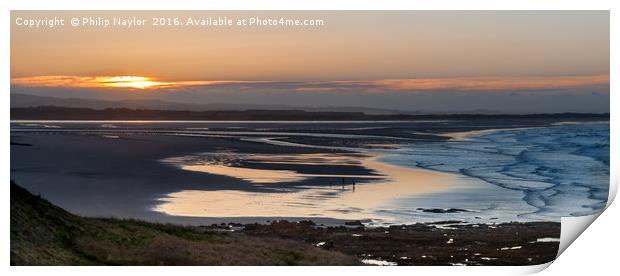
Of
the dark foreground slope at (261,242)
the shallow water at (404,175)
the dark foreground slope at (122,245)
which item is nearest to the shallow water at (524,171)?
the shallow water at (404,175)

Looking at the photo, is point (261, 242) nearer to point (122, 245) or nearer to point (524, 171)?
point (122, 245)

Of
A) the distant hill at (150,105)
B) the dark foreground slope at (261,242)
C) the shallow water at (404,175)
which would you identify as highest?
the distant hill at (150,105)

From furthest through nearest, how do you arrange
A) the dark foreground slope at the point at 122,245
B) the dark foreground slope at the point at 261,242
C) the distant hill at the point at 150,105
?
the distant hill at the point at 150,105 → the dark foreground slope at the point at 261,242 → the dark foreground slope at the point at 122,245

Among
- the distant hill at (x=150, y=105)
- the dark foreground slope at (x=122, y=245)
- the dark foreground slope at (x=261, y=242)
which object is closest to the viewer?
the dark foreground slope at (x=122, y=245)

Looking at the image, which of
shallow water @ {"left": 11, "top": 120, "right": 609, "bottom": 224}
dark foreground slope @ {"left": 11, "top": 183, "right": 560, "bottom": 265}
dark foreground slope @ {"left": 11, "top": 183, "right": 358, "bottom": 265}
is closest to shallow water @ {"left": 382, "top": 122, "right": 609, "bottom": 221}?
shallow water @ {"left": 11, "top": 120, "right": 609, "bottom": 224}

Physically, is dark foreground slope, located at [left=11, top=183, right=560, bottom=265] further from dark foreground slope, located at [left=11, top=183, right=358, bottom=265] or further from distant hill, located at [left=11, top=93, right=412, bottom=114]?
distant hill, located at [left=11, top=93, right=412, bottom=114]

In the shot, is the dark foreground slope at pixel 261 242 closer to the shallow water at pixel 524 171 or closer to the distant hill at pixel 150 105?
the shallow water at pixel 524 171

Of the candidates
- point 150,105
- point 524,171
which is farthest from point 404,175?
point 150,105

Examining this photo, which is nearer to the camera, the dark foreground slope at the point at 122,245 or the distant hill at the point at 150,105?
the dark foreground slope at the point at 122,245

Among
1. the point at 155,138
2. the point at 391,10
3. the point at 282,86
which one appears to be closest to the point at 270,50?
the point at 282,86
